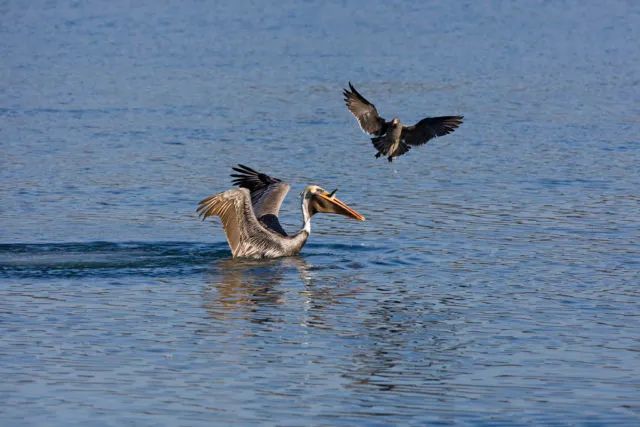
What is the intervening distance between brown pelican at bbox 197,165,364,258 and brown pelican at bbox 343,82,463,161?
771 millimetres

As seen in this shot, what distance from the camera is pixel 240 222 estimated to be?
14.0 metres

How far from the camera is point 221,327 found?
11.1m

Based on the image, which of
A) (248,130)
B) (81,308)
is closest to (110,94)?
(248,130)

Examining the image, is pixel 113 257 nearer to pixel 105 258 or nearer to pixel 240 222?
pixel 105 258

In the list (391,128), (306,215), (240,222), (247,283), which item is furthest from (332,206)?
(247,283)

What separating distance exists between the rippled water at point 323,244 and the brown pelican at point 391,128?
0.88 m

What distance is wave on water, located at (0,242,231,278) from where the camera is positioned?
517 inches

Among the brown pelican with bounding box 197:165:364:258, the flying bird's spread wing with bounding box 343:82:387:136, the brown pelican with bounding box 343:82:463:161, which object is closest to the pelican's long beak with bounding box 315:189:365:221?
the brown pelican with bounding box 197:165:364:258

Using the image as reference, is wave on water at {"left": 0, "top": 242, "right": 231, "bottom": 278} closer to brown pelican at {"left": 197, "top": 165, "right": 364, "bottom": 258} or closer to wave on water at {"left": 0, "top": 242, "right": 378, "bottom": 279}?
wave on water at {"left": 0, "top": 242, "right": 378, "bottom": 279}

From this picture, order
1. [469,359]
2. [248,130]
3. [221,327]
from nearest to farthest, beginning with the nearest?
[469,359] → [221,327] → [248,130]

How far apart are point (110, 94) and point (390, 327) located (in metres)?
14.6

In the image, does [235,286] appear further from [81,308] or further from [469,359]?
[469,359]

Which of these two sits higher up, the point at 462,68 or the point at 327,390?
the point at 462,68

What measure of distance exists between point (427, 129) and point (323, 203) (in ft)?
4.55
